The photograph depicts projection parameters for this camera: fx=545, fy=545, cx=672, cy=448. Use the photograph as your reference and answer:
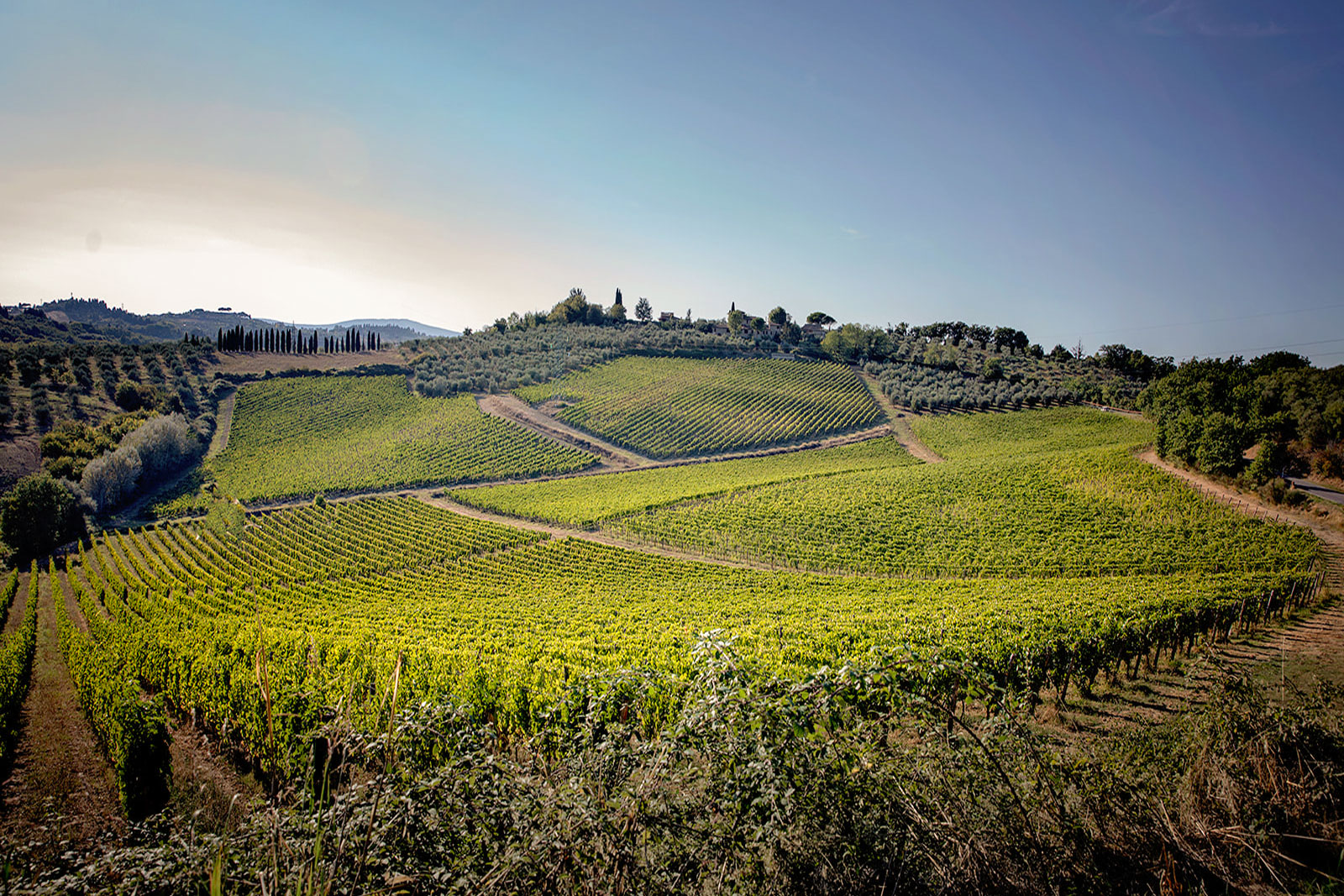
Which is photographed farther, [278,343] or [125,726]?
[278,343]

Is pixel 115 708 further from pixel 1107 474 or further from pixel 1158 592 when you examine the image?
pixel 1107 474

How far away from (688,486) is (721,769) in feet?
173

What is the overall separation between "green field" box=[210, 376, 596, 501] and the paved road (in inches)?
2481

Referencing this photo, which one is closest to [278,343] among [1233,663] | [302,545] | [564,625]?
[302,545]

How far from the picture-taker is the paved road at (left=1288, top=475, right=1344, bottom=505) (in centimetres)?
3731

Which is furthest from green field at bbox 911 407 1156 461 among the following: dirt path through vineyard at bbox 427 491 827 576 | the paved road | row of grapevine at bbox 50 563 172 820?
row of grapevine at bbox 50 563 172 820

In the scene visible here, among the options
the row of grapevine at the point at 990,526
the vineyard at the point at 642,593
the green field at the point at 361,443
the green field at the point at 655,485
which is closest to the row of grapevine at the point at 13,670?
the vineyard at the point at 642,593

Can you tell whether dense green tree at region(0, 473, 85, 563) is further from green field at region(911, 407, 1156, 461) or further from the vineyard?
green field at region(911, 407, 1156, 461)

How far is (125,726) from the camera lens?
12.4 m

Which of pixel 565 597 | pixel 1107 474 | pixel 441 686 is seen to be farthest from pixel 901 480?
pixel 441 686

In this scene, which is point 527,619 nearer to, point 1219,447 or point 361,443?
point 1219,447

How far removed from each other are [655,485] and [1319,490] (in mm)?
52242

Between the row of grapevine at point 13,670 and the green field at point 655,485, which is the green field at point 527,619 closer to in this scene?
the row of grapevine at point 13,670

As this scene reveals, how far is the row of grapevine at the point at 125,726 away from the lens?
12.5 meters
